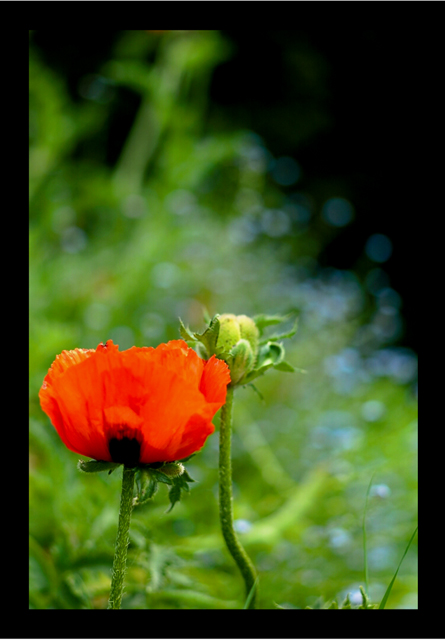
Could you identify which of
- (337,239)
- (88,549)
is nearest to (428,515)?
(88,549)

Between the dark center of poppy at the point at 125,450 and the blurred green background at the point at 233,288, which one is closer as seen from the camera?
the dark center of poppy at the point at 125,450

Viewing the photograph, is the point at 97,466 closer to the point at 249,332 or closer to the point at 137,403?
the point at 137,403

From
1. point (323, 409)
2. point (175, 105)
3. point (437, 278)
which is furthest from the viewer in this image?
point (175, 105)

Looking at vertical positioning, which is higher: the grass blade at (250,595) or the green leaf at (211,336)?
the green leaf at (211,336)

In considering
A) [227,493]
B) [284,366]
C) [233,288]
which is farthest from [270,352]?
[233,288]

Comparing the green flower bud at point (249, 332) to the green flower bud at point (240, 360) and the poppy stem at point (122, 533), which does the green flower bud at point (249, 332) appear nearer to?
the green flower bud at point (240, 360)

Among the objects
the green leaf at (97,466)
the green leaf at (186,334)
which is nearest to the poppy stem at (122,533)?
the green leaf at (97,466)

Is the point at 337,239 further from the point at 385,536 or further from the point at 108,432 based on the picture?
the point at 108,432
